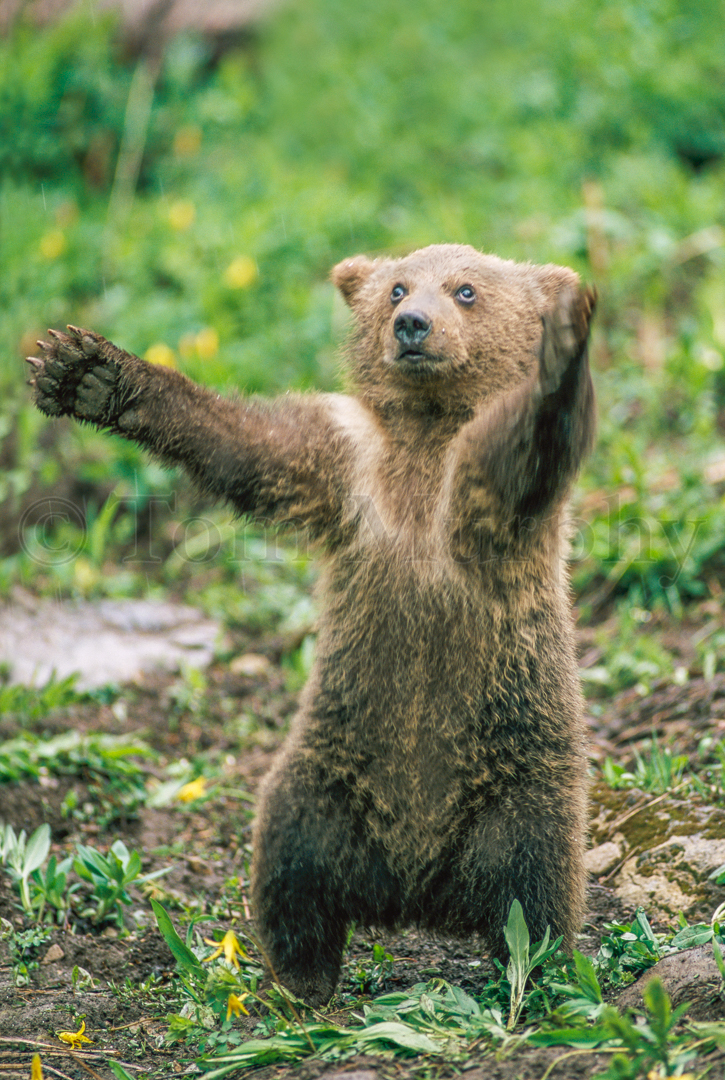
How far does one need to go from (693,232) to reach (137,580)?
4.43 meters

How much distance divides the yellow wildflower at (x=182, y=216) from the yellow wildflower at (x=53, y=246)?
2.60 ft

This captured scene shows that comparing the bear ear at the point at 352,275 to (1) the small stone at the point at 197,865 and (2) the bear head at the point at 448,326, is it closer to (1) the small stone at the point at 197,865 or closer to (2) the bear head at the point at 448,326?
(2) the bear head at the point at 448,326

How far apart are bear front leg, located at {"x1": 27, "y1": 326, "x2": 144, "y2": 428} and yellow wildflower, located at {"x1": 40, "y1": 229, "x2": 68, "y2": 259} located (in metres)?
4.51

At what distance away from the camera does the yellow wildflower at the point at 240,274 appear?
7.23 metres

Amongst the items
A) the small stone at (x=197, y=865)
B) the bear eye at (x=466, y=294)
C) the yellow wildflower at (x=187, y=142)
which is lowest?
the small stone at (x=197, y=865)

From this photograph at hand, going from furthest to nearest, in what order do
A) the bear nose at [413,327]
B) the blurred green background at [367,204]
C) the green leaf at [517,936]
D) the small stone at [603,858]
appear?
the blurred green background at [367,204] < the small stone at [603,858] < the bear nose at [413,327] < the green leaf at [517,936]

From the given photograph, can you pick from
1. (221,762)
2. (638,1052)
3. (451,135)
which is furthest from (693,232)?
(638,1052)

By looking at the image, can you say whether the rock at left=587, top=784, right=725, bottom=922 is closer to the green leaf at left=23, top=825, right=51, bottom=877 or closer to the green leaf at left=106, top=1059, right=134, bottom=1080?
the green leaf at left=106, top=1059, right=134, bottom=1080

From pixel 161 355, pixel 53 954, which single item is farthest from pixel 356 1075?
pixel 161 355

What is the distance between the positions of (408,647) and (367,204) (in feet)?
18.5

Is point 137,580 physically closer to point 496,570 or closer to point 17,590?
point 17,590

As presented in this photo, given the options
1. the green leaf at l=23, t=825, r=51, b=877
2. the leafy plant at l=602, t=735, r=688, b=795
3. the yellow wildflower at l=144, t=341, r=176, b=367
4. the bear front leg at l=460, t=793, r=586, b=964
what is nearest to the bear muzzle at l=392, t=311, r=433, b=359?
the bear front leg at l=460, t=793, r=586, b=964

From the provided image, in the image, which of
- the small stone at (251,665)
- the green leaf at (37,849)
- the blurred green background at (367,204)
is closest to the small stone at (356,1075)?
the green leaf at (37,849)

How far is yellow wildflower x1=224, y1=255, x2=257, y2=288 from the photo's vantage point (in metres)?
7.23
